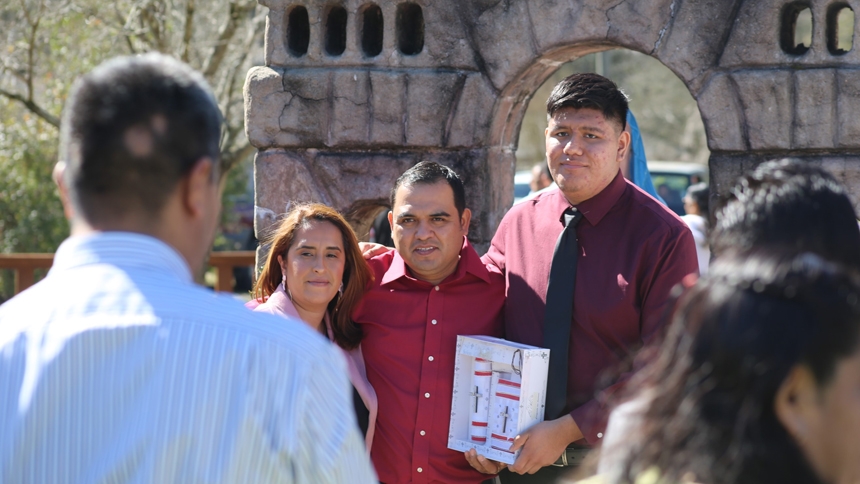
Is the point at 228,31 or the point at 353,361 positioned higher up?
the point at 228,31

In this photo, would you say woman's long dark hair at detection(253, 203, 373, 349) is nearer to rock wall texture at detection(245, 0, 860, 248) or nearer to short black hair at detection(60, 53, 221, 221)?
rock wall texture at detection(245, 0, 860, 248)

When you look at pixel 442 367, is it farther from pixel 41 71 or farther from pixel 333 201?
pixel 41 71

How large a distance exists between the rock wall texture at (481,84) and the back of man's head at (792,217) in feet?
7.26

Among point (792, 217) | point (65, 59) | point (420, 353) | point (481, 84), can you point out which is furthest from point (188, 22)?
point (792, 217)

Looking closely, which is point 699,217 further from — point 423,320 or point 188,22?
point 188,22

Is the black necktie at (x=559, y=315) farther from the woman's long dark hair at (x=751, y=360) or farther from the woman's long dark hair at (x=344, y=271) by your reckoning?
the woman's long dark hair at (x=751, y=360)

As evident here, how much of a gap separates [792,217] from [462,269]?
1.83 meters

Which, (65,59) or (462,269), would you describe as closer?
(462,269)

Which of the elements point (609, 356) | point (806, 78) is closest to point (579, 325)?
point (609, 356)

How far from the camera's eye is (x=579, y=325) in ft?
9.86

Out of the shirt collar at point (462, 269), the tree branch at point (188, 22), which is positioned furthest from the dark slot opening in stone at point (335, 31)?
the tree branch at point (188, 22)

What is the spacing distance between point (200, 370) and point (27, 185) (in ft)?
31.4

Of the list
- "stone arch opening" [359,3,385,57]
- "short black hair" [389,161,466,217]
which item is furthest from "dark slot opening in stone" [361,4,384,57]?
"short black hair" [389,161,466,217]

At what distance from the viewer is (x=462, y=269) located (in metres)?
3.19
